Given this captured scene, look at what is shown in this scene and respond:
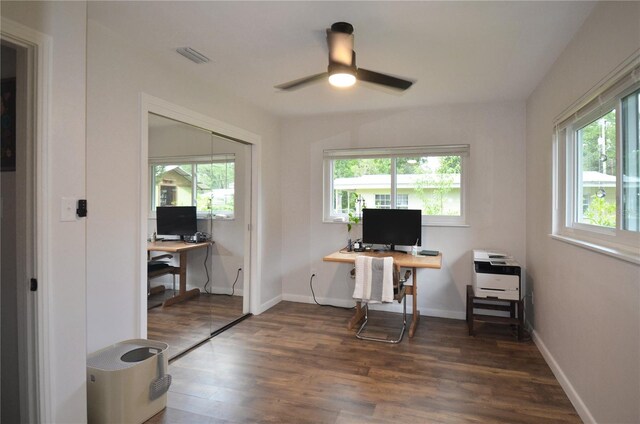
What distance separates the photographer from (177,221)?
3.18 metres

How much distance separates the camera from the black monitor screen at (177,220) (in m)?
2.97

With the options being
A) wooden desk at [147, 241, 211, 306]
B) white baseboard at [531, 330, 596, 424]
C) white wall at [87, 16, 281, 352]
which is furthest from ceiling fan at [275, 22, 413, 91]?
white baseboard at [531, 330, 596, 424]

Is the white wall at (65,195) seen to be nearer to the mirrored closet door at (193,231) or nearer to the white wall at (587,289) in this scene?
the mirrored closet door at (193,231)

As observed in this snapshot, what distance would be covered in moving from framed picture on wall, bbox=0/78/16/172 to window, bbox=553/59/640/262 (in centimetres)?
299

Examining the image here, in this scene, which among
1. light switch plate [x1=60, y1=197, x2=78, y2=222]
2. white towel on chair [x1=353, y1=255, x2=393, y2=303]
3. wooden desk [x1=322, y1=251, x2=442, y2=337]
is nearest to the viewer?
light switch plate [x1=60, y1=197, x2=78, y2=222]

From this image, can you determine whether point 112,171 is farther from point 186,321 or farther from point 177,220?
point 186,321

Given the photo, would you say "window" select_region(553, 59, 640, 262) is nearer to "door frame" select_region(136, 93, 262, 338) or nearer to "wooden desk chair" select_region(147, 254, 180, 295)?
"door frame" select_region(136, 93, 262, 338)

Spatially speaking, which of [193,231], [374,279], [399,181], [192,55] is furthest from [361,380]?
[192,55]

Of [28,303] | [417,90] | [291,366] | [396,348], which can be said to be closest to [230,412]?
[291,366]

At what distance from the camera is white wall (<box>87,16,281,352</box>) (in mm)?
2264

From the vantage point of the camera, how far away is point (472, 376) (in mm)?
2691

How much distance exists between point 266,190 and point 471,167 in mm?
2416

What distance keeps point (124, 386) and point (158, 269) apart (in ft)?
3.64

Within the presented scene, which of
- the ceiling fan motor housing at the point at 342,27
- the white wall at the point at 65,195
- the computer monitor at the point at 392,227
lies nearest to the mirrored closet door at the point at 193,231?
the white wall at the point at 65,195
